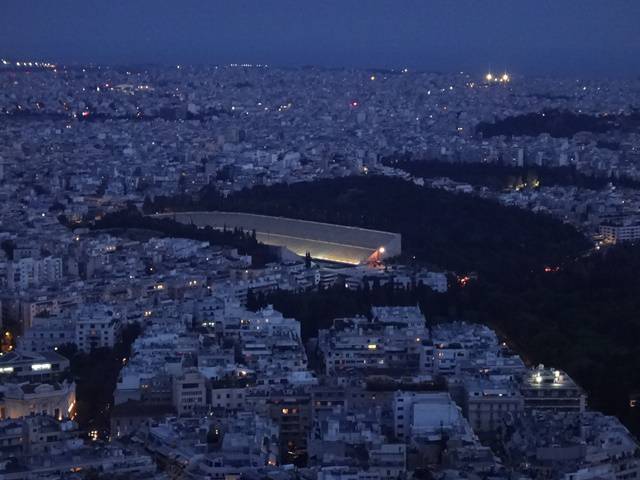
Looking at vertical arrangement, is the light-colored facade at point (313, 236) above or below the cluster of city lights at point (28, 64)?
below

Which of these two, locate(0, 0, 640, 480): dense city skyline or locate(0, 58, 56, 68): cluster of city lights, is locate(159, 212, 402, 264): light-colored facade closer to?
locate(0, 0, 640, 480): dense city skyline

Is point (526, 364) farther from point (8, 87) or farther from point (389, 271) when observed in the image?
point (8, 87)

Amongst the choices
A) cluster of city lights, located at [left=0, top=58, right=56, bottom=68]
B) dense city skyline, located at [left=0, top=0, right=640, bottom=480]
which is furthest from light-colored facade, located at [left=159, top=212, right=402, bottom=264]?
cluster of city lights, located at [left=0, top=58, right=56, bottom=68]

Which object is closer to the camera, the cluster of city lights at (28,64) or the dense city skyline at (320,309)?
the dense city skyline at (320,309)

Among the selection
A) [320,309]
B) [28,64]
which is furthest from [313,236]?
[28,64]

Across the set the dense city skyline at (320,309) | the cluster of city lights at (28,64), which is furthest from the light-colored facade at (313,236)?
the cluster of city lights at (28,64)

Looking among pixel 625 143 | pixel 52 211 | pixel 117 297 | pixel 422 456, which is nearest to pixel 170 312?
pixel 117 297

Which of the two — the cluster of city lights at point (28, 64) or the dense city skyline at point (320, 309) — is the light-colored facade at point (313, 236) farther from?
the cluster of city lights at point (28, 64)

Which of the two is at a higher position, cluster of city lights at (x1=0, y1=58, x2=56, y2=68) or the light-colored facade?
cluster of city lights at (x1=0, y1=58, x2=56, y2=68)

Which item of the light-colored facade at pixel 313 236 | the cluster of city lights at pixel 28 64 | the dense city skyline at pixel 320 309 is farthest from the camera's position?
the cluster of city lights at pixel 28 64

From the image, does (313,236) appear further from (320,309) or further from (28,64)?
(28,64)

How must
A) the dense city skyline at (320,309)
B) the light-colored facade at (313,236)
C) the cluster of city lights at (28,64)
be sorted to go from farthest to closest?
the cluster of city lights at (28,64), the light-colored facade at (313,236), the dense city skyline at (320,309)
